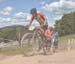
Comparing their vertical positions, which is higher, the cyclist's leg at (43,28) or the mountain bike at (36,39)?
the cyclist's leg at (43,28)

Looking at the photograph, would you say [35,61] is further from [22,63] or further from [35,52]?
[35,52]

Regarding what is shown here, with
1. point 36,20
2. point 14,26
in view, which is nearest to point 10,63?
point 14,26

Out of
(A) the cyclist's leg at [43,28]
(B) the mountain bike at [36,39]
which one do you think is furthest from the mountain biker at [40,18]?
(B) the mountain bike at [36,39]

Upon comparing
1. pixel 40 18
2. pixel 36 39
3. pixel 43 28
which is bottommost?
pixel 36 39

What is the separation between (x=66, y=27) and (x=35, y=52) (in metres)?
84.9

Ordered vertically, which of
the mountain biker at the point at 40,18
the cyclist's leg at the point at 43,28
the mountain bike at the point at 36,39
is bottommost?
the mountain bike at the point at 36,39

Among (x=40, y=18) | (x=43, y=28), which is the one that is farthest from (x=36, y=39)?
(x=40, y=18)

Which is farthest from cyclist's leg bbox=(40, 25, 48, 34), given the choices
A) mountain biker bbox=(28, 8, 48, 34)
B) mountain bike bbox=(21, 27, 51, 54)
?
mountain bike bbox=(21, 27, 51, 54)

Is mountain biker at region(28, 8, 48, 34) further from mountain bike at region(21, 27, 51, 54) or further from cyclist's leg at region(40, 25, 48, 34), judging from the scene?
mountain bike at region(21, 27, 51, 54)

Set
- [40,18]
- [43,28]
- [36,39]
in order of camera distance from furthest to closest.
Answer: [36,39] < [43,28] < [40,18]

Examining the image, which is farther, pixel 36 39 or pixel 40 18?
pixel 36 39

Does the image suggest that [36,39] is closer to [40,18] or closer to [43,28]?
[43,28]

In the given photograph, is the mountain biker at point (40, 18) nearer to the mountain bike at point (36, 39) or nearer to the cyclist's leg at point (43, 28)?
the cyclist's leg at point (43, 28)

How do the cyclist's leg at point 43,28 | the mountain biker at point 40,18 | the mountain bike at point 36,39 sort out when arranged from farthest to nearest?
the mountain bike at point 36,39 → the cyclist's leg at point 43,28 → the mountain biker at point 40,18
